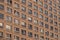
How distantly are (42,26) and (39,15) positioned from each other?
13.6 feet

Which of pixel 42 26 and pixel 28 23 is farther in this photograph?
pixel 42 26

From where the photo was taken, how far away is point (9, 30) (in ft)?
200

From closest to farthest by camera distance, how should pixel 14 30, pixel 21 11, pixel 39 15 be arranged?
pixel 14 30 → pixel 21 11 → pixel 39 15

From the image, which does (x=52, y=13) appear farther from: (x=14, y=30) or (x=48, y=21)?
(x=14, y=30)

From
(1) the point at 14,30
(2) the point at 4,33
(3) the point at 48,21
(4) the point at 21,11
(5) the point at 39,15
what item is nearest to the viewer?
(2) the point at 4,33

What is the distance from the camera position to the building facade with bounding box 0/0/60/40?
6072 cm

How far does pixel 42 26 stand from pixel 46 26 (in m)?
3.10

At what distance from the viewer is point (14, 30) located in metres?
62.9

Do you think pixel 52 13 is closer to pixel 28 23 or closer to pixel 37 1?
pixel 37 1

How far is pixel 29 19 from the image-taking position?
7006 cm

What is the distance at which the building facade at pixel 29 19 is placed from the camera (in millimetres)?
60722

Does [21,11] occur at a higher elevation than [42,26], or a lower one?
higher

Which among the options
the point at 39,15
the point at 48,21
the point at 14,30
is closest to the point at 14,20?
the point at 14,30

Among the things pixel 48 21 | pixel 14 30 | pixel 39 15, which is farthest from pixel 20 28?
pixel 48 21
